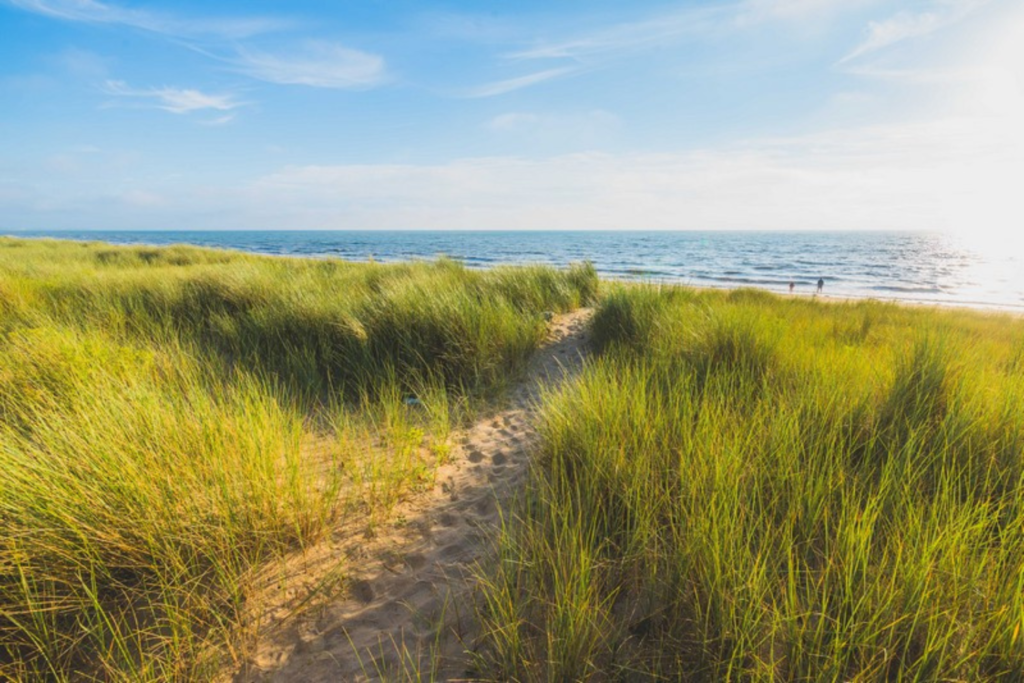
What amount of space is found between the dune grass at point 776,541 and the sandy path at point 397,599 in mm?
216

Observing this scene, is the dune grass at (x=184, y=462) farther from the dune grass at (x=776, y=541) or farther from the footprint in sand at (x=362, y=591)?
the dune grass at (x=776, y=541)

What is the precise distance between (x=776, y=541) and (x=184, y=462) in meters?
3.12

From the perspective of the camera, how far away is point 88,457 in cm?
219

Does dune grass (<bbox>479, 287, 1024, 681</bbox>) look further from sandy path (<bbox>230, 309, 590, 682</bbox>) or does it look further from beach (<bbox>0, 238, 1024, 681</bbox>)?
sandy path (<bbox>230, 309, 590, 682</bbox>)

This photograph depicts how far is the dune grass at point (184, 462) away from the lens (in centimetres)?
180

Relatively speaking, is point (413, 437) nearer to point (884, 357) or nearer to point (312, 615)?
point (312, 615)

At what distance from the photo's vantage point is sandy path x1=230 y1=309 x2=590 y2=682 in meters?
1.80

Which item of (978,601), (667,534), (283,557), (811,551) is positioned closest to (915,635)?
(978,601)

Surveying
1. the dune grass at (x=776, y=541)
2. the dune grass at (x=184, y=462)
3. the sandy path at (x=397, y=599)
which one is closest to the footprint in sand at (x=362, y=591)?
the sandy path at (x=397, y=599)

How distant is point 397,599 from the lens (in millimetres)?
2146

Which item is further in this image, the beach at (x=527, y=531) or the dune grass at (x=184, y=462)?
the dune grass at (x=184, y=462)

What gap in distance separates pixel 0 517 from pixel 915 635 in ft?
12.7

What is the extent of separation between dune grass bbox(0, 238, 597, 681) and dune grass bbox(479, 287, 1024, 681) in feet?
4.10

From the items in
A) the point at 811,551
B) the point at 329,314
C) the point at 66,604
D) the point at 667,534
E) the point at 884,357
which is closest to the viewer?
the point at 66,604
